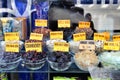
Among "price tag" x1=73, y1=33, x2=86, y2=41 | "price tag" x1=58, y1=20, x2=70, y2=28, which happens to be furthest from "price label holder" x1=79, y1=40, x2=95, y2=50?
"price tag" x1=58, y1=20, x2=70, y2=28

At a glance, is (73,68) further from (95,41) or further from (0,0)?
(0,0)

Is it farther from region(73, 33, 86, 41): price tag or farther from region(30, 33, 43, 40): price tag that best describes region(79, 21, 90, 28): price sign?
region(30, 33, 43, 40): price tag

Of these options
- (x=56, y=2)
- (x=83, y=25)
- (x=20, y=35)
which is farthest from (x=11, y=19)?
(x=83, y=25)

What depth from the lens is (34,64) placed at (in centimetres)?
167

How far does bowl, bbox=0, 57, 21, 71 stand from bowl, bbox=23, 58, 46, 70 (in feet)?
0.16

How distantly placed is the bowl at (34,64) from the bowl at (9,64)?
0.05 meters

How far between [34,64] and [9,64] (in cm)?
15

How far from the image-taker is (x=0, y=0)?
6.38ft

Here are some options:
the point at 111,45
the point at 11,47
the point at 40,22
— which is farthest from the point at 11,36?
the point at 111,45

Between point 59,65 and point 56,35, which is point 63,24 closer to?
point 56,35

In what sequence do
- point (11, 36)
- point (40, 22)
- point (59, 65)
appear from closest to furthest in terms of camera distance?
point (59, 65), point (11, 36), point (40, 22)

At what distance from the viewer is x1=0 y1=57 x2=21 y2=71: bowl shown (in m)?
1.67

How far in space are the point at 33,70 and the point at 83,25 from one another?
0.48 m

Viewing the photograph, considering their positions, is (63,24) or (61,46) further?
(63,24)
